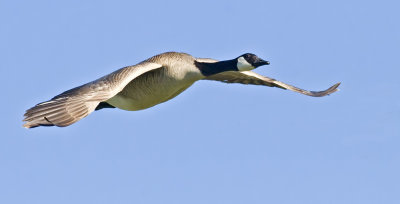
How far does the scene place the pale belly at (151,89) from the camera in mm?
16312

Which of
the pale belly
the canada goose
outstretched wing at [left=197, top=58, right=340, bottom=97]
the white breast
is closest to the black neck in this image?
the canada goose

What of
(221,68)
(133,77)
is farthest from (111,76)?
(221,68)

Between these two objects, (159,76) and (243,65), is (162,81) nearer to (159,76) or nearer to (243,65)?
(159,76)

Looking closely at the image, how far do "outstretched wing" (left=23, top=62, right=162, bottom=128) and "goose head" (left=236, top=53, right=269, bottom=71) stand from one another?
218 cm

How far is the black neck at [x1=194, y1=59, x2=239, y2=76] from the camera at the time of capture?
1639 centimetres

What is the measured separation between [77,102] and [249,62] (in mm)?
3983

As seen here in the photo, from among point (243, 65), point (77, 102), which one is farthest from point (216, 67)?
point (77, 102)

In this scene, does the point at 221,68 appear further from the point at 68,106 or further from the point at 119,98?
the point at 68,106

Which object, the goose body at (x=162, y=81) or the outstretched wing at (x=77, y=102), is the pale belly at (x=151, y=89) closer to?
the goose body at (x=162, y=81)

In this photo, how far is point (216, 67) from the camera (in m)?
Result: 16.5

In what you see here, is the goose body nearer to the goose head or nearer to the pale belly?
the pale belly

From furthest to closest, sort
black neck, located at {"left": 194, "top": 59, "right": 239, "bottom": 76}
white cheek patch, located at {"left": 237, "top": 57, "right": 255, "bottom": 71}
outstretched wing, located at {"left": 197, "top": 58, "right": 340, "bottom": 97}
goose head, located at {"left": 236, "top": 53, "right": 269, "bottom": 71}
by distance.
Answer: outstretched wing, located at {"left": 197, "top": 58, "right": 340, "bottom": 97}
black neck, located at {"left": 194, "top": 59, "right": 239, "bottom": 76}
white cheek patch, located at {"left": 237, "top": 57, "right": 255, "bottom": 71}
goose head, located at {"left": 236, "top": 53, "right": 269, "bottom": 71}

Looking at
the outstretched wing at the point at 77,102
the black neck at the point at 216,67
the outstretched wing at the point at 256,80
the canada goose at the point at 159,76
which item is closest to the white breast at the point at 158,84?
the canada goose at the point at 159,76

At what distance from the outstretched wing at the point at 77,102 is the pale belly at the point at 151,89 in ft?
2.63
